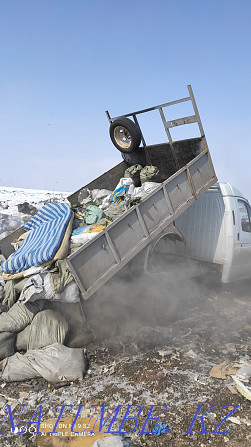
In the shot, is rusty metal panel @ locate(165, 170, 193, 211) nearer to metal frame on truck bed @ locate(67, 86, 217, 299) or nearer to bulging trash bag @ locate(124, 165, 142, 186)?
metal frame on truck bed @ locate(67, 86, 217, 299)

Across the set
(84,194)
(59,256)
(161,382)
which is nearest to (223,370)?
(161,382)

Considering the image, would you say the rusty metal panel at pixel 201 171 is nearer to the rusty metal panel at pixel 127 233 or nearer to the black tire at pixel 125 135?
the rusty metal panel at pixel 127 233

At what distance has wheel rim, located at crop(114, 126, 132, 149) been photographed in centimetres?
619

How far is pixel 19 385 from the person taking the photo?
341cm

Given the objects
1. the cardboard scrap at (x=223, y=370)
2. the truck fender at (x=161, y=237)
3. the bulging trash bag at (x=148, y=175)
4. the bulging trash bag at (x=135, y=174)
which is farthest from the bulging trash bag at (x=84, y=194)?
the cardboard scrap at (x=223, y=370)

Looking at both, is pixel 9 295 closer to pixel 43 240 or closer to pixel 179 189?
pixel 43 240

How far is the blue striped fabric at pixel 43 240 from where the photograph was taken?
3963 millimetres

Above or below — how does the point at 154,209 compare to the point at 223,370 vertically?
above

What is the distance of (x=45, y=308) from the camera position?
396cm

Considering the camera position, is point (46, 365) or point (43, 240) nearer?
point (46, 365)

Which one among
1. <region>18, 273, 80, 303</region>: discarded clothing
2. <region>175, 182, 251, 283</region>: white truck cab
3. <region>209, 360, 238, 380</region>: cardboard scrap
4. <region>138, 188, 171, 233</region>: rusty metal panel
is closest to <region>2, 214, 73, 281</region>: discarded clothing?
<region>18, 273, 80, 303</region>: discarded clothing

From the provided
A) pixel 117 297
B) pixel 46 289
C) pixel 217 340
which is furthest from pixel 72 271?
pixel 217 340

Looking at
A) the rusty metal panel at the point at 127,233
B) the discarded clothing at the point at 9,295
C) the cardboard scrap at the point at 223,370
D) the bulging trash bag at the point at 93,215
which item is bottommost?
the cardboard scrap at the point at 223,370

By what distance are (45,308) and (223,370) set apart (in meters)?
2.26
